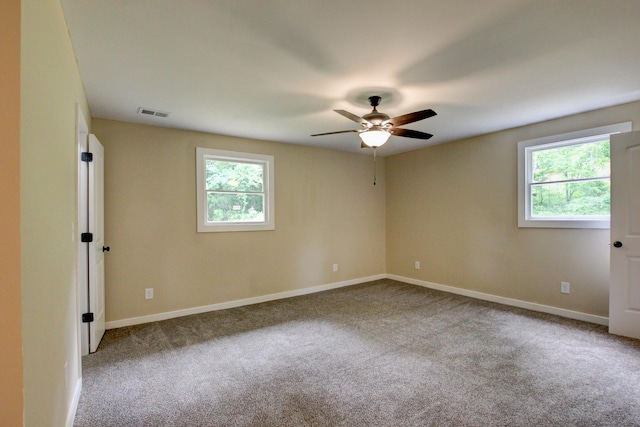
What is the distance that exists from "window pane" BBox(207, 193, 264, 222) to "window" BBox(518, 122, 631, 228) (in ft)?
11.8

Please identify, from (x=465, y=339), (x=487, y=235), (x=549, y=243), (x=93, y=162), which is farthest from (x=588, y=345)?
(x=93, y=162)

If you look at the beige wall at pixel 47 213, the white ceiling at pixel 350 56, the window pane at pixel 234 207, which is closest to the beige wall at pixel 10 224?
the beige wall at pixel 47 213

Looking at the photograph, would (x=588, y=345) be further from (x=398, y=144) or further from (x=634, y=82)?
(x=398, y=144)

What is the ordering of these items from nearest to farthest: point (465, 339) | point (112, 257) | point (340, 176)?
point (465, 339)
point (112, 257)
point (340, 176)

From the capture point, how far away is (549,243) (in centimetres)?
394

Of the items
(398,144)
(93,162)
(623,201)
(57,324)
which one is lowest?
(57,324)

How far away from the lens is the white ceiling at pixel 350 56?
1.79m

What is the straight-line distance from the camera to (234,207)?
14.7 feet

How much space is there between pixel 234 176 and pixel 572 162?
4304 mm

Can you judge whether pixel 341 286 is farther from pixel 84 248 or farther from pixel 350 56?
pixel 350 56

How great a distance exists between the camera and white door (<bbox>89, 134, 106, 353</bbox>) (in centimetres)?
291

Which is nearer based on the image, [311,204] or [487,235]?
[487,235]

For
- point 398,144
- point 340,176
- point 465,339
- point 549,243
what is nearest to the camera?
point 465,339

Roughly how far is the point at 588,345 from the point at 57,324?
4.15 meters
